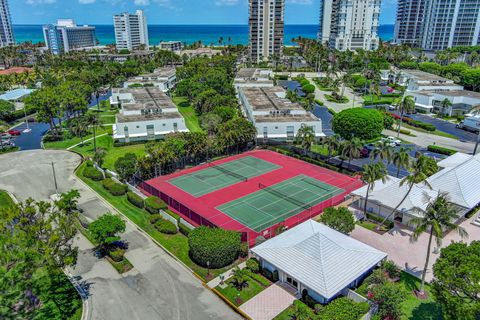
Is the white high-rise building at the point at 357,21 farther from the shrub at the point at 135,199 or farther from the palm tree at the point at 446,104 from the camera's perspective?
the shrub at the point at 135,199

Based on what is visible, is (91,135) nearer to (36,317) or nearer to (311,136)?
(311,136)

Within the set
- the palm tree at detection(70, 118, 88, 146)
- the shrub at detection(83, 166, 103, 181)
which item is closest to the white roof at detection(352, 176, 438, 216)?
the shrub at detection(83, 166, 103, 181)

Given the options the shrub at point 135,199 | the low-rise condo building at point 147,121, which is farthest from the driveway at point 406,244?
the low-rise condo building at point 147,121

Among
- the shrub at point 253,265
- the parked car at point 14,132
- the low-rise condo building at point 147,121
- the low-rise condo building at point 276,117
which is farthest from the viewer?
the parked car at point 14,132

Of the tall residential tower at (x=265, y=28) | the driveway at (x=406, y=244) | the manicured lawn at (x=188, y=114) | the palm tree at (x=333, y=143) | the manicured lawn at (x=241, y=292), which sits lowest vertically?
the manicured lawn at (x=241, y=292)

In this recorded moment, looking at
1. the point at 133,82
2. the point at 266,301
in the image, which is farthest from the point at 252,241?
the point at 133,82

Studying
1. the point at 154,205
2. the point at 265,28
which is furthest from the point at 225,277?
the point at 265,28
